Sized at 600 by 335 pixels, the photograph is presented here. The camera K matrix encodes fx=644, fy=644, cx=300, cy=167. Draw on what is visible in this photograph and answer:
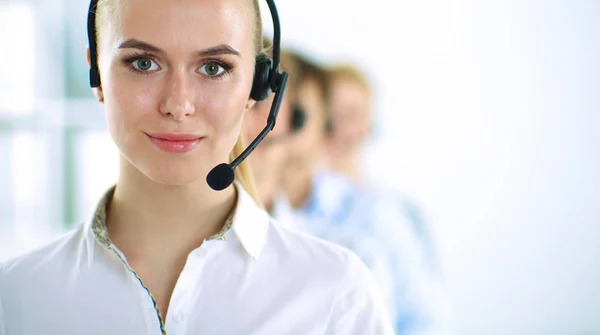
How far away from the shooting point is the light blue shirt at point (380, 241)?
2441 mm

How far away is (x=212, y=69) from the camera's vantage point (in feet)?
3.61

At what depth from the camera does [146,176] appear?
3.82 feet

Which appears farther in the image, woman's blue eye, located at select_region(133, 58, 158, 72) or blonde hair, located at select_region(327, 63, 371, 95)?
blonde hair, located at select_region(327, 63, 371, 95)

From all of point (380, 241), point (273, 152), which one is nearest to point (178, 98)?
point (273, 152)

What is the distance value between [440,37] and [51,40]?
245 cm

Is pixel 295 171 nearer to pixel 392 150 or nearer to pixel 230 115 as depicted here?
pixel 392 150

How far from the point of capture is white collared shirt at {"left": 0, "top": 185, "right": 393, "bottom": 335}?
3.63ft

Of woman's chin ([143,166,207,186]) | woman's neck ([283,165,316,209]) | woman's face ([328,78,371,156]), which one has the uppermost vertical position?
woman's chin ([143,166,207,186])

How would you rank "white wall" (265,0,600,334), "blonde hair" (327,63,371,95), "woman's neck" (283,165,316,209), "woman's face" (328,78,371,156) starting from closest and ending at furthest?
"woman's neck" (283,165,316,209)
"woman's face" (328,78,371,156)
"blonde hair" (327,63,371,95)
"white wall" (265,0,600,334)

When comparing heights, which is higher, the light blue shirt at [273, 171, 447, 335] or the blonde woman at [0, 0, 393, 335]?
the blonde woman at [0, 0, 393, 335]

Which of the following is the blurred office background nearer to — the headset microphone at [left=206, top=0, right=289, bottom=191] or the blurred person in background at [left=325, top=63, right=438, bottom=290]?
the blurred person in background at [left=325, top=63, right=438, bottom=290]

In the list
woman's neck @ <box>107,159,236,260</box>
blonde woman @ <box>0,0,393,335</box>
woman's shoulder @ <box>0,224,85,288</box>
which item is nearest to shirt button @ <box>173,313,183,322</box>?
blonde woman @ <box>0,0,393,335</box>

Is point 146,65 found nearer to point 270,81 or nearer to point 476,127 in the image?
point 270,81

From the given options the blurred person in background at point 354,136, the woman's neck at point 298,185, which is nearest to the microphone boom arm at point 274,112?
the woman's neck at point 298,185
